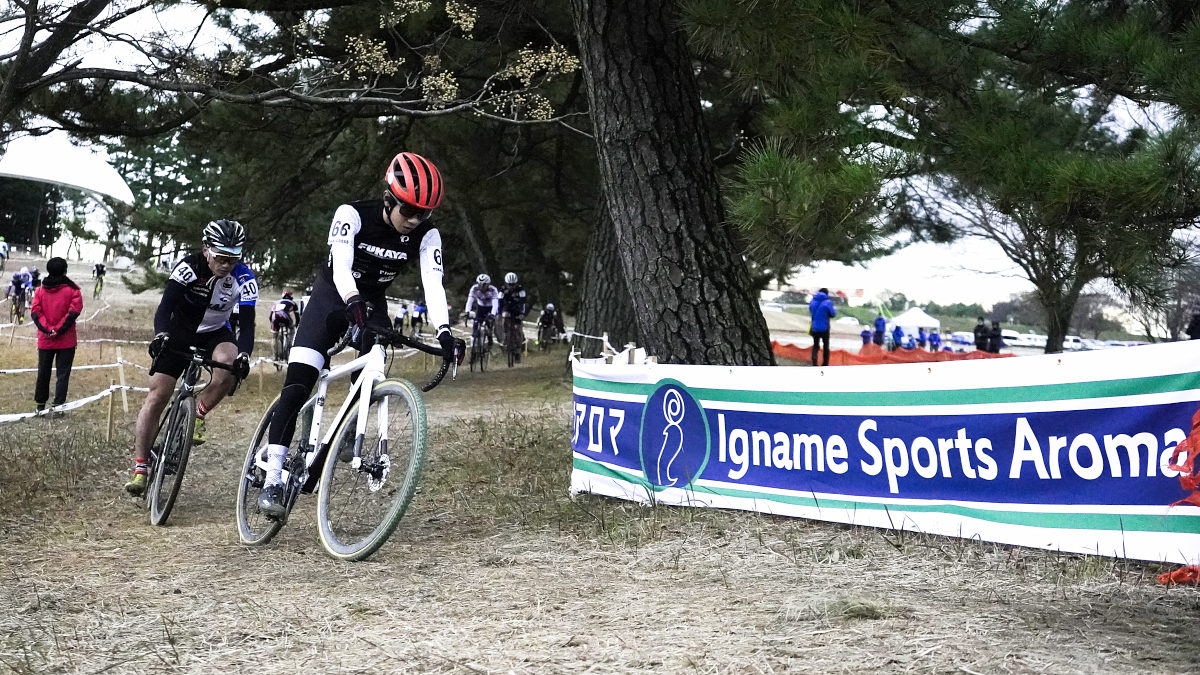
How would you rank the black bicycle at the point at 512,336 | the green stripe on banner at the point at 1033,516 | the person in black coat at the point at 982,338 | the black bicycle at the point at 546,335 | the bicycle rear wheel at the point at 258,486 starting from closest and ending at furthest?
the green stripe on banner at the point at 1033,516, the bicycle rear wheel at the point at 258,486, the black bicycle at the point at 512,336, the black bicycle at the point at 546,335, the person in black coat at the point at 982,338

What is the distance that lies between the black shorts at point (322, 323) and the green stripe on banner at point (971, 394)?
201 cm

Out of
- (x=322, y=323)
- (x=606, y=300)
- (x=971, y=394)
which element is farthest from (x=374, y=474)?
(x=606, y=300)

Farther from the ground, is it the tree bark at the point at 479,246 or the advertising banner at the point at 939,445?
the tree bark at the point at 479,246

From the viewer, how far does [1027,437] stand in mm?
4785

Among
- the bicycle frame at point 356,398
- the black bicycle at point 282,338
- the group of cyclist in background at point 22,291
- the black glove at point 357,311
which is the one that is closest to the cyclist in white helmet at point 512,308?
the black bicycle at point 282,338

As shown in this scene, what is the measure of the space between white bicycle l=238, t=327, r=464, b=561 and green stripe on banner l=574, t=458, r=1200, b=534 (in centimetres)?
195

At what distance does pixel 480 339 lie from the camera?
2114 centimetres

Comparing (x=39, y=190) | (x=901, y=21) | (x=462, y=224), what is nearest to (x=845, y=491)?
(x=901, y=21)

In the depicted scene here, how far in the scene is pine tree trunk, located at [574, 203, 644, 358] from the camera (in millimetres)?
14117

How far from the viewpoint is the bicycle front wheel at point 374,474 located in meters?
5.12

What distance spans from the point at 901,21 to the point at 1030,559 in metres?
3.64

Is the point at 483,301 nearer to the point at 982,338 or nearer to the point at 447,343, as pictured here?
the point at 447,343

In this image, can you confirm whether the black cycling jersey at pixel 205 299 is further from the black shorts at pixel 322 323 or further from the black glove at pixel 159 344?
the black shorts at pixel 322 323

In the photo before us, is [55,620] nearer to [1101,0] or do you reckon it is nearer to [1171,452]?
[1171,452]
